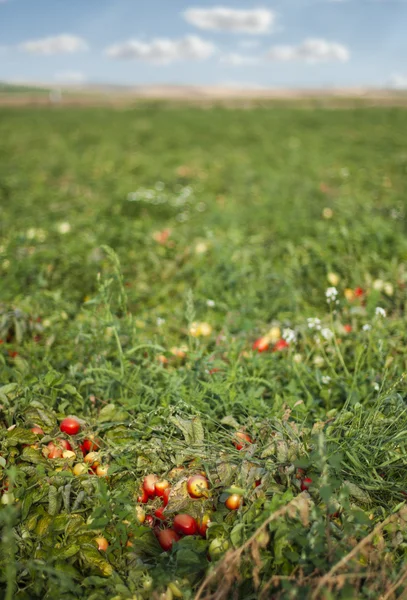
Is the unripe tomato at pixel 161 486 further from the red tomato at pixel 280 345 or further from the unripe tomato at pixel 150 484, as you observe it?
the red tomato at pixel 280 345

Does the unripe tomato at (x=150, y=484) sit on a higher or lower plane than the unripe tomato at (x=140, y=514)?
higher

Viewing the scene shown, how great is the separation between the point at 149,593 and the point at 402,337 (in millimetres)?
2010

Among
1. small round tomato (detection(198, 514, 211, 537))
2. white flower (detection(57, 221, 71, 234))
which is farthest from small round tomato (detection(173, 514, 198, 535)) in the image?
white flower (detection(57, 221, 71, 234))

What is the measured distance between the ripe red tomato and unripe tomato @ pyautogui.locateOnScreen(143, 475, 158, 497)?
440 millimetres

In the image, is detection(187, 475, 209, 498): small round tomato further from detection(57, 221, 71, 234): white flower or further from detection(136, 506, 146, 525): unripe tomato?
detection(57, 221, 71, 234): white flower

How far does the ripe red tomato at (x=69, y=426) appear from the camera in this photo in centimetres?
209

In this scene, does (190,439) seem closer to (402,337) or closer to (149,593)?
(149,593)

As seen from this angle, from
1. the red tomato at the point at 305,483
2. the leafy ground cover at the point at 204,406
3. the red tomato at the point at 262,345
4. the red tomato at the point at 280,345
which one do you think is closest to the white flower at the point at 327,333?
the leafy ground cover at the point at 204,406

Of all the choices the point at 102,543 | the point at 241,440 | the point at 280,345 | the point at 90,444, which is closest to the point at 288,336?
the point at 280,345

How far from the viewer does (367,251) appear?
149 inches

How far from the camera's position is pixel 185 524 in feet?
5.47

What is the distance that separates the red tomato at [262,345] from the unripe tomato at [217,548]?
133cm

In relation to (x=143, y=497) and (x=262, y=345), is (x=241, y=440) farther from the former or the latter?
(x=262, y=345)

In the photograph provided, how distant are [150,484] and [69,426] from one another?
486mm
